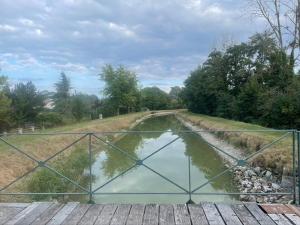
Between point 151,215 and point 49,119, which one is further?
point 49,119

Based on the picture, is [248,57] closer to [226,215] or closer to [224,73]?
[224,73]

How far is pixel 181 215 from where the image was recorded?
527 cm

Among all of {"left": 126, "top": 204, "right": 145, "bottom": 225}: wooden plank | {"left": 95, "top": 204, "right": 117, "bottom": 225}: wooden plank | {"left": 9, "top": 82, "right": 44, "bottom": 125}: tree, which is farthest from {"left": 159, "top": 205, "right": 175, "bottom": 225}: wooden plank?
{"left": 9, "top": 82, "right": 44, "bottom": 125}: tree

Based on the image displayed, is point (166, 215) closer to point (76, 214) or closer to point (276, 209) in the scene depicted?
point (76, 214)

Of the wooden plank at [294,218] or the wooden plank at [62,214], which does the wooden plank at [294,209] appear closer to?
the wooden plank at [294,218]

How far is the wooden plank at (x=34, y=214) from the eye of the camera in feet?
16.7

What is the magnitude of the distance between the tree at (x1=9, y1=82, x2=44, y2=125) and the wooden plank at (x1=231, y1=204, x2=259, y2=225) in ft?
132

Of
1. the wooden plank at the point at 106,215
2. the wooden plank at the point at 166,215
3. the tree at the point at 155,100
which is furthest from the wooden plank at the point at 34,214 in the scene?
the tree at the point at 155,100

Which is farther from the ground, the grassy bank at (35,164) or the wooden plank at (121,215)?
the wooden plank at (121,215)

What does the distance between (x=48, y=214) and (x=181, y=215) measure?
6.06 feet

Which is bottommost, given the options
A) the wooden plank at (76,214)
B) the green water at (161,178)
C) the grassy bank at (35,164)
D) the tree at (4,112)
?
the green water at (161,178)

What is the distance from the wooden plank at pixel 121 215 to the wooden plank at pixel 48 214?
0.87 meters

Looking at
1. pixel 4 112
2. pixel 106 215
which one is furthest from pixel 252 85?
pixel 106 215

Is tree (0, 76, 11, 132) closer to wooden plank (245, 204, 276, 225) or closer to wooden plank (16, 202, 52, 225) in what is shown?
wooden plank (16, 202, 52, 225)
